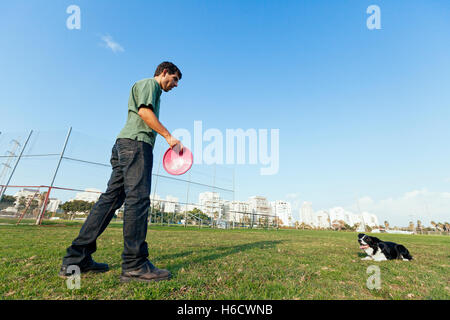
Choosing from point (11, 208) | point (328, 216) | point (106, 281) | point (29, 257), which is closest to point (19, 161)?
point (11, 208)

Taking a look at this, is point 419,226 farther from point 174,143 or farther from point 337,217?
point 174,143

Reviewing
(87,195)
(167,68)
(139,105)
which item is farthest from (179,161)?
(87,195)

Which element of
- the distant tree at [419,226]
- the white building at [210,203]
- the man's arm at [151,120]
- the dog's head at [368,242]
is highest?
the distant tree at [419,226]

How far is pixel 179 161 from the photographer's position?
2.59 m

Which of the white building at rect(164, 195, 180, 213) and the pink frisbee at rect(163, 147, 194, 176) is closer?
the pink frisbee at rect(163, 147, 194, 176)

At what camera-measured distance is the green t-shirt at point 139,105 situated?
7.21ft

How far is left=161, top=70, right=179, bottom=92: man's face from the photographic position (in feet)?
8.28

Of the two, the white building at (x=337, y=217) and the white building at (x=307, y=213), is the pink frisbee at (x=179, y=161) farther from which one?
the white building at (x=307, y=213)

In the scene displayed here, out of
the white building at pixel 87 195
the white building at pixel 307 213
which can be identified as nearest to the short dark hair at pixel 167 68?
the white building at pixel 87 195

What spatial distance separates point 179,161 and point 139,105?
0.77 meters

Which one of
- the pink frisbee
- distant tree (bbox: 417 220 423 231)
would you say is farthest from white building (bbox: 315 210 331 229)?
the pink frisbee

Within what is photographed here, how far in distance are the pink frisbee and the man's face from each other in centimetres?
75

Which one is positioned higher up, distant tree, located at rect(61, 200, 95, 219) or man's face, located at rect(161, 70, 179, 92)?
man's face, located at rect(161, 70, 179, 92)

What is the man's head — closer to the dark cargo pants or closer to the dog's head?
the dark cargo pants
